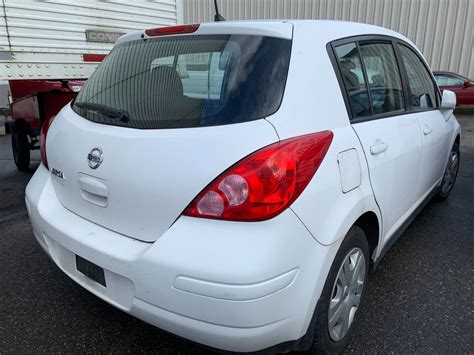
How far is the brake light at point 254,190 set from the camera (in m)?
1.52

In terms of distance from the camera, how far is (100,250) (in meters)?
1.73

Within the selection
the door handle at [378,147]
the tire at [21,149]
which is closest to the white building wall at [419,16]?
the tire at [21,149]

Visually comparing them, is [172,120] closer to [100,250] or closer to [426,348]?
[100,250]

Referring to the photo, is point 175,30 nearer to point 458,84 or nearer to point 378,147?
point 378,147

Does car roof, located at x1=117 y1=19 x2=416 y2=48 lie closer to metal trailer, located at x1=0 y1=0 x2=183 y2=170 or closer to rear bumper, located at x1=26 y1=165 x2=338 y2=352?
rear bumper, located at x1=26 y1=165 x2=338 y2=352

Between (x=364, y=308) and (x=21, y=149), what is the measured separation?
5088mm

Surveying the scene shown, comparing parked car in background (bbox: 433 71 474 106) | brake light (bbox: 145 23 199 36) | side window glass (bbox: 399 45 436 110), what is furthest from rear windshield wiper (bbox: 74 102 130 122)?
parked car in background (bbox: 433 71 474 106)

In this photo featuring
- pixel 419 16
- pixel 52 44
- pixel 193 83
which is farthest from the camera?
pixel 419 16

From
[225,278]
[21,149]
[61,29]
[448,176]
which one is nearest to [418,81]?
[448,176]

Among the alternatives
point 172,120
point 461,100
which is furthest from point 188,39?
point 461,100

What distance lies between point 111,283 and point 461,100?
14.2 metres

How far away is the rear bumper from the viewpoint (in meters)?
1.46

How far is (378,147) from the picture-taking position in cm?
211

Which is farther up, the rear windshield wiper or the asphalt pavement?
the rear windshield wiper
